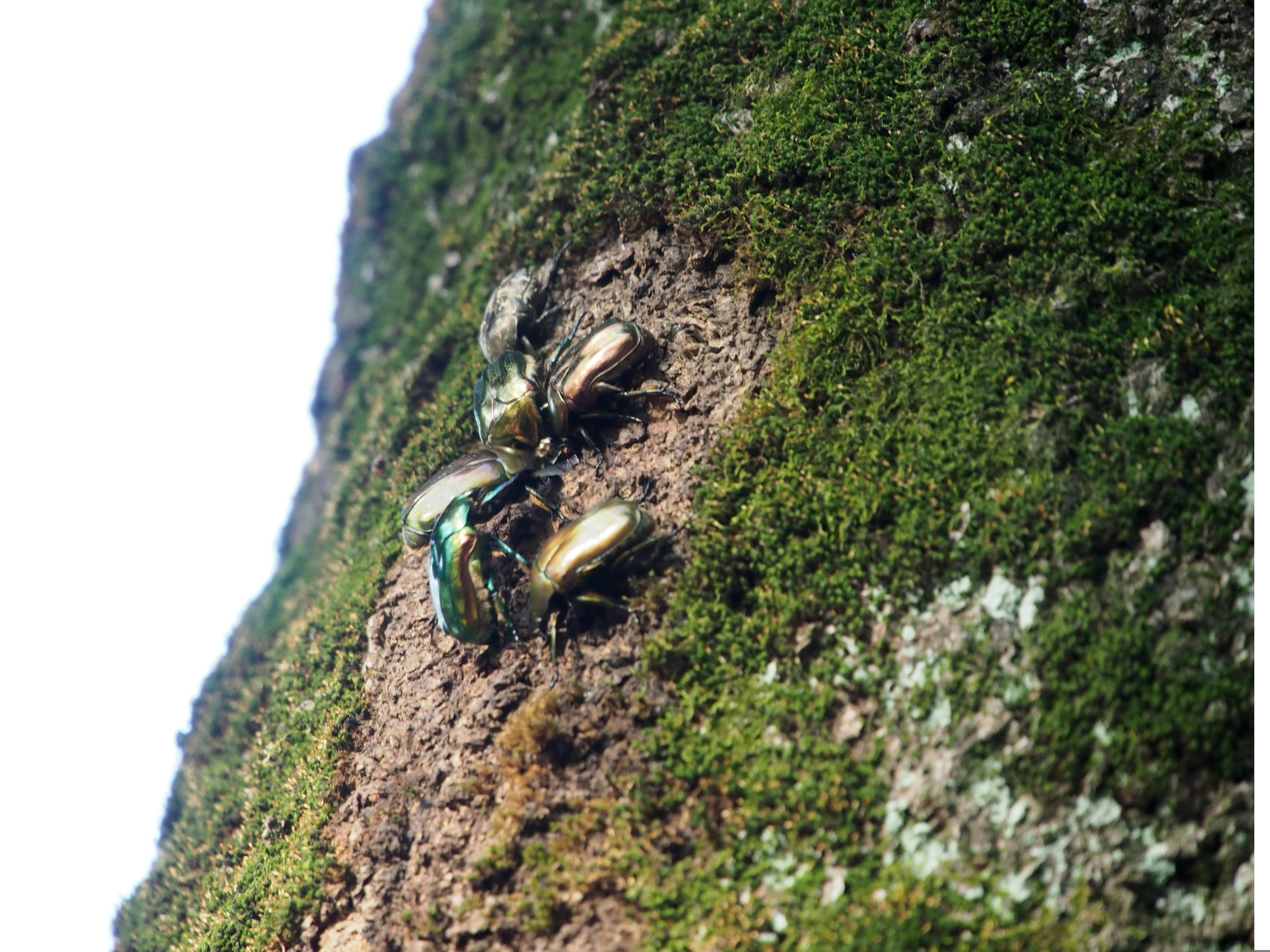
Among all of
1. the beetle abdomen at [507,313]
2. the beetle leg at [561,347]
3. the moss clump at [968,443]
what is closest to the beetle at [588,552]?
the moss clump at [968,443]

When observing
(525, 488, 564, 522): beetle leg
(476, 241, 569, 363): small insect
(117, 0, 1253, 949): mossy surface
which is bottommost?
(117, 0, 1253, 949): mossy surface

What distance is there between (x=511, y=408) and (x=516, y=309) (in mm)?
1520

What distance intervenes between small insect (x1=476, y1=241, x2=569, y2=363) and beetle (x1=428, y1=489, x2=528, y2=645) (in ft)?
→ 6.37

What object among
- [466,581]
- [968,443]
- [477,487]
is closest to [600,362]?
[477,487]

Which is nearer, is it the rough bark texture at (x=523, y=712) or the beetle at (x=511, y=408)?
the rough bark texture at (x=523, y=712)

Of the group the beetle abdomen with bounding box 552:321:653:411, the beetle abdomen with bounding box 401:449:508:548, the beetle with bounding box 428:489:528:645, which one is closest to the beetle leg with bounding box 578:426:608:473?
the beetle abdomen with bounding box 552:321:653:411

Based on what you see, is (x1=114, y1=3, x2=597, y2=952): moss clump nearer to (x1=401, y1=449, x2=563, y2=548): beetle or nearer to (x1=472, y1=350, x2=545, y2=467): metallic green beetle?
(x1=401, y1=449, x2=563, y2=548): beetle

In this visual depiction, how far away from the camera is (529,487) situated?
648cm

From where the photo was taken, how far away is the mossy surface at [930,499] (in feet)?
14.2

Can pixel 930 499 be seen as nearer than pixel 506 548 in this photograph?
Yes

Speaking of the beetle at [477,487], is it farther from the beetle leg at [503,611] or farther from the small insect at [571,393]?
the beetle leg at [503,611]

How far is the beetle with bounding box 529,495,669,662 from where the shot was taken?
548 centimetres

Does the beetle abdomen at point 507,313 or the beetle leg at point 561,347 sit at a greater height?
the beetle abdomen at point 507,313

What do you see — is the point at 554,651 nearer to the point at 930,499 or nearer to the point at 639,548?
the point at 639,548
